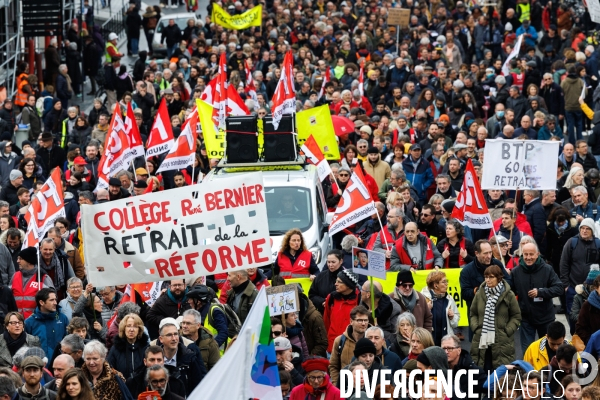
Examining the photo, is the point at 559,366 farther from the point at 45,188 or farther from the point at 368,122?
the point at 368,122

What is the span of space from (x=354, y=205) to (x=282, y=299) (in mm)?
3358

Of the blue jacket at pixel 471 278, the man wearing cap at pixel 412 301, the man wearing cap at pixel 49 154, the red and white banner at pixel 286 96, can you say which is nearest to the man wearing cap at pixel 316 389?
the man wearing cap at pixel 412 301

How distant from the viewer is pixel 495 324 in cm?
1305

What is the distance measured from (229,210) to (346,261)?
3.05 metres

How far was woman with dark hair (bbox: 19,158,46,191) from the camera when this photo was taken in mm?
19500

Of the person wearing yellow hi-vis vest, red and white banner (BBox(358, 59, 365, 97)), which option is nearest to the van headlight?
the person wearing yellow hi-vis vest

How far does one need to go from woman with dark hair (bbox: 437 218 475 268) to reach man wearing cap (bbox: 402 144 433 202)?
419cm

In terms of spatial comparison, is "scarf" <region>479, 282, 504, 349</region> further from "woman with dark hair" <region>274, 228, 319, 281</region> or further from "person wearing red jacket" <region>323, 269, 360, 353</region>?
"woman with dark hair" <region>274, 228, 319, 281</region>

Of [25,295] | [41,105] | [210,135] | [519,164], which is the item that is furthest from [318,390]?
[41,105]

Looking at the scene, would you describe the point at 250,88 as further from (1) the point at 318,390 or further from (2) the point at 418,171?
(1) the point at 318,390

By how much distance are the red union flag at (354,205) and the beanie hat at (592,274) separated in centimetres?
258

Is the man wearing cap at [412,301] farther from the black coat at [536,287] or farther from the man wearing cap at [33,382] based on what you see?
the man wearing cap at [33,382]

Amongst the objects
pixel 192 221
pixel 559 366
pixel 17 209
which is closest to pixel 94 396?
pixel 192 221

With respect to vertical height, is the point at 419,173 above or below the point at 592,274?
below
